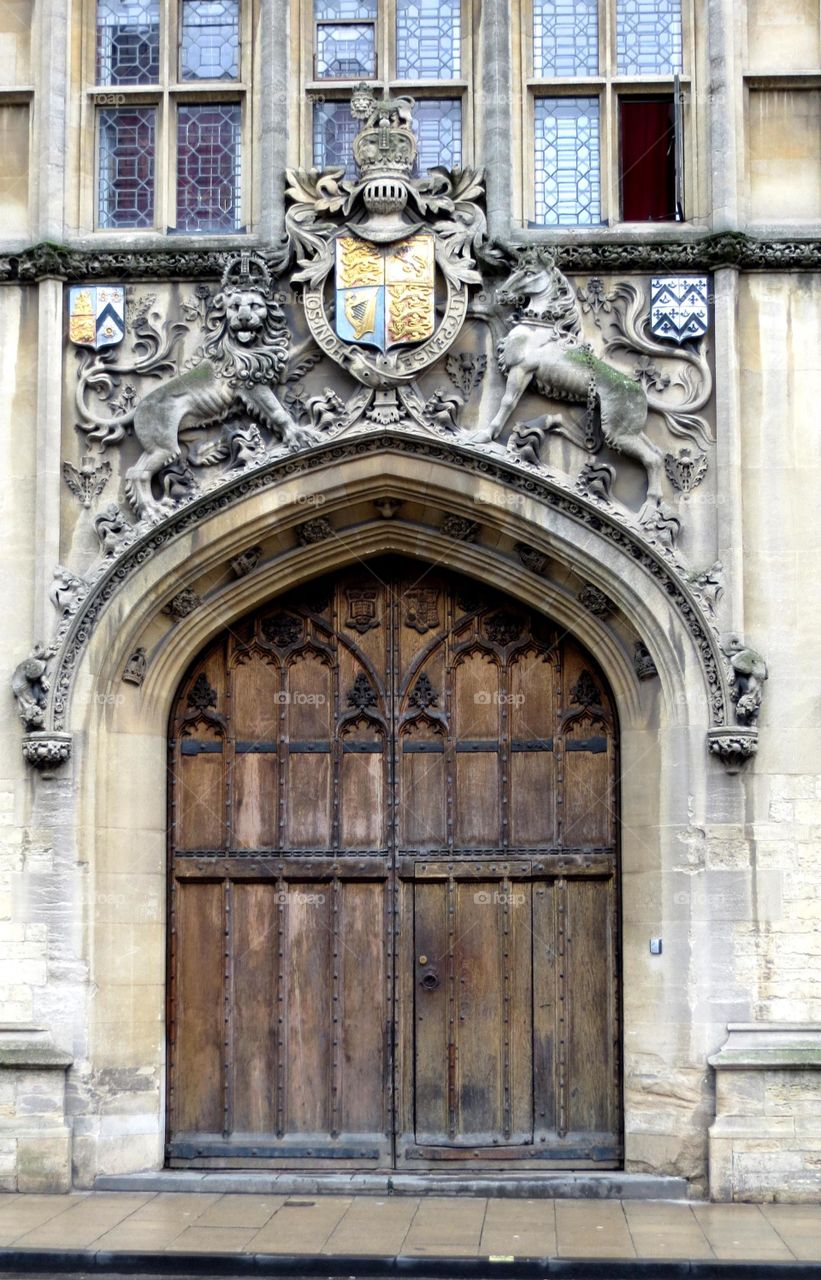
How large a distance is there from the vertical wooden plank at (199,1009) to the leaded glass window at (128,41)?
19.8ft

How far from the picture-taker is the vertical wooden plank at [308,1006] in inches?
524

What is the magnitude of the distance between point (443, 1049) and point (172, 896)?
226cm

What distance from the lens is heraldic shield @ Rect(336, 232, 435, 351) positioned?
1302 cm

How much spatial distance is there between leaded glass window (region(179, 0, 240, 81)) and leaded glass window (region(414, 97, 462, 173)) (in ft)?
4.71

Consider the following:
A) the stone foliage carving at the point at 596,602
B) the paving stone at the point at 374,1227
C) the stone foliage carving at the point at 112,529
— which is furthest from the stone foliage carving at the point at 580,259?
the paving stone at the point at 374,1227

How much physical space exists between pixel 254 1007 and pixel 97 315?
16.8ft

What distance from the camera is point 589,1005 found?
1323 centimetres

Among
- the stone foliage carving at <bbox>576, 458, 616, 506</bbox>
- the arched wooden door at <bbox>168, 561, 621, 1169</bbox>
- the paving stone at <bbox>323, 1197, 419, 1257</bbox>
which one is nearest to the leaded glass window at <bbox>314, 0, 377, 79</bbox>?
the stone foliage carving at <bbox>576, 458, 616, 506</bbox>

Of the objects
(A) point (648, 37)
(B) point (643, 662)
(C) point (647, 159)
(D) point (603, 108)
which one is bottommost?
(B) point (643, 662)

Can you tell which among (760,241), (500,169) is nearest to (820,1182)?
(760,241)

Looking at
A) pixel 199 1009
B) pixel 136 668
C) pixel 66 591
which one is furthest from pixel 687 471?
pixel 199 1009

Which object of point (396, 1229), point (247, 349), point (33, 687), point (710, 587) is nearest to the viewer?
point (396, 1229)

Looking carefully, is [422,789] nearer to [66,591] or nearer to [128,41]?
[66,591]

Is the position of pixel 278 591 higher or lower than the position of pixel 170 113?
lower
